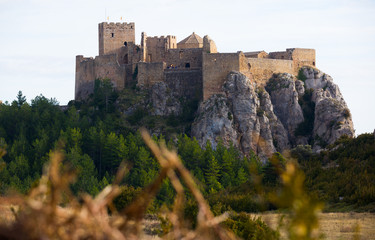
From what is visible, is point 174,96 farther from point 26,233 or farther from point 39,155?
point 26,233

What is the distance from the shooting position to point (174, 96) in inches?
1864

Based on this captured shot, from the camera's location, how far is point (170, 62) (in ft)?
159

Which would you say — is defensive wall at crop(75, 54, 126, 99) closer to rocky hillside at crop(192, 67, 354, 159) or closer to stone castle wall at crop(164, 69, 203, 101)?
stone castle wall at crop(164, 69, 203, 101)

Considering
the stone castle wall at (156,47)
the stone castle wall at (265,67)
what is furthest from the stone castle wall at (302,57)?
the stone castle wall at (156,47)

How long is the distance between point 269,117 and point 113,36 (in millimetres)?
13761

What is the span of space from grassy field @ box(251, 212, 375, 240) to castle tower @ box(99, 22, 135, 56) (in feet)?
109

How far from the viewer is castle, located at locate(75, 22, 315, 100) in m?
45.2

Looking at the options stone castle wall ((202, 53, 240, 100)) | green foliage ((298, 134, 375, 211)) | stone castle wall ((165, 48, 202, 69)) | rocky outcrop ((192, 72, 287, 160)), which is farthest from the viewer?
stone castle wall ((165, 48, 202, 69))

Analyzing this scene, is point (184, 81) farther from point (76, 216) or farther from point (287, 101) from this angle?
point (76, 216)

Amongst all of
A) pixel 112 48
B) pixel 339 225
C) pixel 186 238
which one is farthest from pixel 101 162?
pixel 186 238

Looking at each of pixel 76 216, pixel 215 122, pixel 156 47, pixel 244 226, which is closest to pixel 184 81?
pixel 156 47

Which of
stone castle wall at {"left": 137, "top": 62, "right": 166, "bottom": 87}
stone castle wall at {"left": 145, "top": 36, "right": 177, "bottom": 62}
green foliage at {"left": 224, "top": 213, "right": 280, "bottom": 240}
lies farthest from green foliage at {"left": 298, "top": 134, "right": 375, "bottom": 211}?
stone castle wall at {"left": 145, "top": 36, "right": 177, "bottom": 62}

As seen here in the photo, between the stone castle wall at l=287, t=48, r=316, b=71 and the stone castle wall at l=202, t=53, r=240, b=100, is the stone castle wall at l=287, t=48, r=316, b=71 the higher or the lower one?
the higher one

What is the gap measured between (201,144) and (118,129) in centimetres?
663
